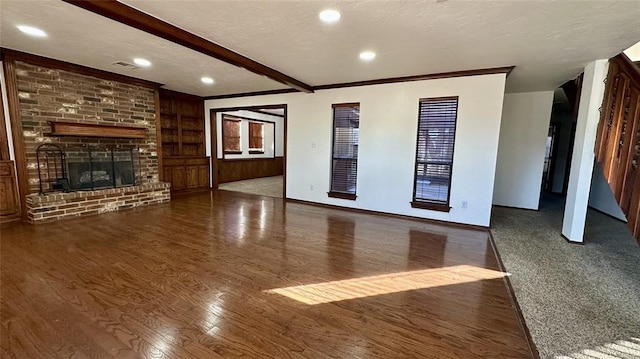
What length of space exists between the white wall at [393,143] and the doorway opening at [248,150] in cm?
117

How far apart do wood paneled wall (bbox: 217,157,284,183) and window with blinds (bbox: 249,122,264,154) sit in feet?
1.25

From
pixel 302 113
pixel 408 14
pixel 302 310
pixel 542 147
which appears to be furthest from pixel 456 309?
pixel 542 147

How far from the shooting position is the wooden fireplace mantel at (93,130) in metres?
4.45

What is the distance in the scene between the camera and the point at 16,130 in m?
4.12

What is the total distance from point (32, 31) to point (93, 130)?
80.7 inches

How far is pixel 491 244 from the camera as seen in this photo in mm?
3697

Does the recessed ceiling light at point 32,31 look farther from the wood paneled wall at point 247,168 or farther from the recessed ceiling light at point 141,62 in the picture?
the wood paneled wall at point 247,168

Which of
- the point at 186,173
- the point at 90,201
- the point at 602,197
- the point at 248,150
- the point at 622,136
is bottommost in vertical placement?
the point at 90,201

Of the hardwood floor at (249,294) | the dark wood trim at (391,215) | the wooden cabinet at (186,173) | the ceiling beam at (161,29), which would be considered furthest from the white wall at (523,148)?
the wooden cabinet at (186,173)

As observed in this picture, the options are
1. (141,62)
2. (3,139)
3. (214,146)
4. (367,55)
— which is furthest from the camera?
(214,146)

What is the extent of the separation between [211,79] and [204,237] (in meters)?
3.10

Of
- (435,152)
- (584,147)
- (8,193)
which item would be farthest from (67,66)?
(584,147)

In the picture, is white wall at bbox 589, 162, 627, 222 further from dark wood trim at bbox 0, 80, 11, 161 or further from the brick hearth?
dark wood trim at bbox 0, 80, 11, 161

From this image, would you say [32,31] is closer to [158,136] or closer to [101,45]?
[101,45]
